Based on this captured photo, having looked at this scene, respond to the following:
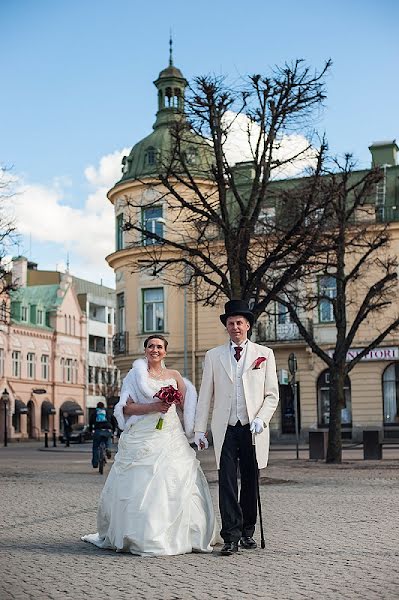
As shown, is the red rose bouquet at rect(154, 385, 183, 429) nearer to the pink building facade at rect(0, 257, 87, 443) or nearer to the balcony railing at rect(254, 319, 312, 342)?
the balcony railing at rect(254, 319, 312, 342)

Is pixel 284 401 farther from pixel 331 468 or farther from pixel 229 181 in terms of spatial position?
pixel 229 181

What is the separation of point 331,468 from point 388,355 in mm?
18564

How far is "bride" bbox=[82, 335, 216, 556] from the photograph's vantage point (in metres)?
8.27

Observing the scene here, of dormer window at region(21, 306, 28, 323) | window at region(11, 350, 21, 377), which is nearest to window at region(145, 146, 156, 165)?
window at region(11, 350, 21, 377)

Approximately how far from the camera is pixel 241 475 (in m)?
8.60

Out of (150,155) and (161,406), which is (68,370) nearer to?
(150,155)

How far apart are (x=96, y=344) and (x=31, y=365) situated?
12.7 meters

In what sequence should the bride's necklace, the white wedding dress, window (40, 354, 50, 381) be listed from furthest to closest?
window (40, 354, 50, 381) < the bride's necklace < the white wedding dress

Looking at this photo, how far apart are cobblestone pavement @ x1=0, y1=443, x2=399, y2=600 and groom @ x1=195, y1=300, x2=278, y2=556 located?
45 centimetres

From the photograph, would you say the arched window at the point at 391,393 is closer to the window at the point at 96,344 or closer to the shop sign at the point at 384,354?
the shop sign at the point at 384,354

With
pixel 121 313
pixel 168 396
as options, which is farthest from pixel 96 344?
pixel 168 396

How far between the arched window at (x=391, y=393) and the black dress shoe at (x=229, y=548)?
3328 centimetres

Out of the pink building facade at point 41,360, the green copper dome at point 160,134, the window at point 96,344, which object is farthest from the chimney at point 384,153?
the window at point 96,344

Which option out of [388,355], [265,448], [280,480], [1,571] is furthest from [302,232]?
[388,355]
